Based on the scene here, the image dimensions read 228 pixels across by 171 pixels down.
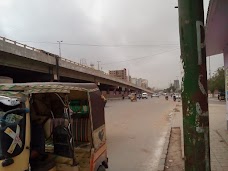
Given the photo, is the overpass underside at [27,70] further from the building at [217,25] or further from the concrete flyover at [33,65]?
the building at [217,25]


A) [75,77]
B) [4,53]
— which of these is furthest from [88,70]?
[4,53]

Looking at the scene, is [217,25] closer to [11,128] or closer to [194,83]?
[194,83]

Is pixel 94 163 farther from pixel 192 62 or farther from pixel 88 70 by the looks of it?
pixel 88 70

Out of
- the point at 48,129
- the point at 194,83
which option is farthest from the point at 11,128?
the point at 194,83

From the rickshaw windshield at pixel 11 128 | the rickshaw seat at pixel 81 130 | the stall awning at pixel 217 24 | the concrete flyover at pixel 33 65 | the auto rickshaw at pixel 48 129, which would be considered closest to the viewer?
the rickshaw windshield at pixel 11 128

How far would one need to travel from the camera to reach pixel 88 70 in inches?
2094

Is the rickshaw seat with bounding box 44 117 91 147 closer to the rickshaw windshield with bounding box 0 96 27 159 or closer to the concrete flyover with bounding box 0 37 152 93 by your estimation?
the rickshaw windshield with bounding box 0 96 27 159

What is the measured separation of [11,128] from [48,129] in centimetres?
159

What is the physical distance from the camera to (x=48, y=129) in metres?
4.63

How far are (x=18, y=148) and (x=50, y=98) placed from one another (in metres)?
2.33

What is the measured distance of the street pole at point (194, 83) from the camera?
9.87 ft

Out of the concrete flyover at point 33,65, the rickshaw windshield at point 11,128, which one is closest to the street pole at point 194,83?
the rickshaw windshield at point 11,128

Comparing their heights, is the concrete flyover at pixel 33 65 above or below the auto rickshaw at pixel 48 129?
above

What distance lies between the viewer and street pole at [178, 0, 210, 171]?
3008 mm
